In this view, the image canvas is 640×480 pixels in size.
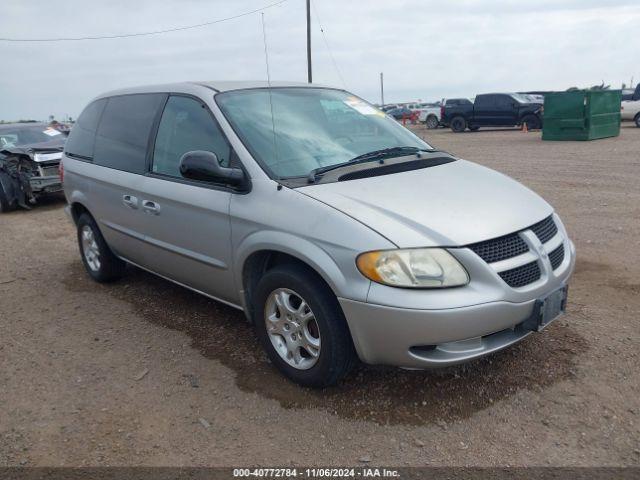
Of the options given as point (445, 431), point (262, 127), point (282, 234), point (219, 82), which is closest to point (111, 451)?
point (282, 234)

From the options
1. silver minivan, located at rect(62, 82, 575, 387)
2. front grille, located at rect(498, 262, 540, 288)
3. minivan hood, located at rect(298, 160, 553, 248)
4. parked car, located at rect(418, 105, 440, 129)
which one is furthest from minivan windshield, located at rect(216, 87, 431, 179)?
parked car, located at rect(418, 105, 440, 129)

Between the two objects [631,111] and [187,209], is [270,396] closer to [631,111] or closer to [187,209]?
[187,209]

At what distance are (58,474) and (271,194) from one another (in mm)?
1782

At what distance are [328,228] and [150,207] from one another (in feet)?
5.85

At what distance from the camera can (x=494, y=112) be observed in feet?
85.4

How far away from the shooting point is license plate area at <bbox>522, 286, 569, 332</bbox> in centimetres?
292

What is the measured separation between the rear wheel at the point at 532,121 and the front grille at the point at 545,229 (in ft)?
75.6

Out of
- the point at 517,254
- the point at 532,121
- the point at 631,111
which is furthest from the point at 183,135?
the point at 631,111

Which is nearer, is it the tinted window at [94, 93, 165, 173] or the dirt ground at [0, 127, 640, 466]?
the dirt ground at [0, 127, 640, 466]

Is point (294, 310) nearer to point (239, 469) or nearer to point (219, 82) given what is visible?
point (239, 469)

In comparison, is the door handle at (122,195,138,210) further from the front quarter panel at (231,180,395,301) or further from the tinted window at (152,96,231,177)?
the front quarter panel at (231,180,395,301)

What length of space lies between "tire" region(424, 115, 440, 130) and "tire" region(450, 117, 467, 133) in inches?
146

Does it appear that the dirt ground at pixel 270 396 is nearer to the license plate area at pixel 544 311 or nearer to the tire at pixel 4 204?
the license plate area at pixel 544 311

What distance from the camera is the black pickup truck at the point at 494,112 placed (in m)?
24.7
